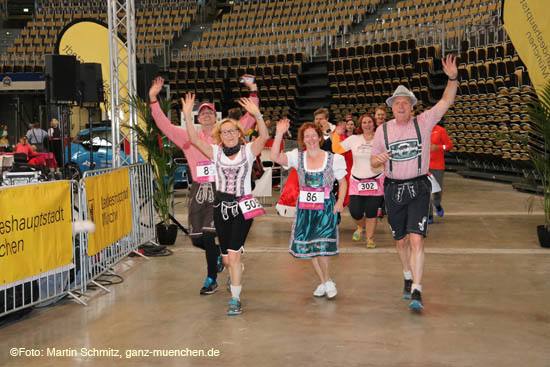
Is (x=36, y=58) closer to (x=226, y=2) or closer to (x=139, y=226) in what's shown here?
(x=226, y=2)

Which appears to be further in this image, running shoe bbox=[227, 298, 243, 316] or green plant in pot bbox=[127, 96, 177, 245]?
green plant in pot bbox=[127, 96, 177, 245]

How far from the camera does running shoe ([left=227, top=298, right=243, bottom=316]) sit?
16.6 ft

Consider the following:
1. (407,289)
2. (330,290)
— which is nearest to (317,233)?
(330,290)

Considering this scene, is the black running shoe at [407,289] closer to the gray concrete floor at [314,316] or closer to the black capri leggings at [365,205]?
the gray concrete floor at [314,316]

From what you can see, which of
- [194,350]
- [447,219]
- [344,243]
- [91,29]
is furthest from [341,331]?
[91,29]

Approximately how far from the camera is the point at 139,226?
777 centimetres

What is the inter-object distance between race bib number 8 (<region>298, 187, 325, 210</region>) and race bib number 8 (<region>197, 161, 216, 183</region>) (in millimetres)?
873

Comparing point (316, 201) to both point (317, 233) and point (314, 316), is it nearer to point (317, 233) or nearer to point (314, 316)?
point (317, 233)

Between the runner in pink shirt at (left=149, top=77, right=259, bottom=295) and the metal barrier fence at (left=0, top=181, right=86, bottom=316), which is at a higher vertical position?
the runner in pink shirt at (left=149, top=77, right=259, bottom=295)

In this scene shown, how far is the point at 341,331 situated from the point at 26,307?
2350 mm

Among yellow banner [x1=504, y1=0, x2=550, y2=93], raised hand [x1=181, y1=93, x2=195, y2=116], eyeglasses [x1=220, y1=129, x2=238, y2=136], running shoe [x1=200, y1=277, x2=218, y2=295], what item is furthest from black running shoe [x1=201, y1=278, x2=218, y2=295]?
yellow banner [x1=504, y1=0, x2=550, y2=93]

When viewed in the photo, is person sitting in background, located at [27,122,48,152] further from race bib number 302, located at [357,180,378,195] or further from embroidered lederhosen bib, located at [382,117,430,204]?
embroidered lederhosen bib, located at [382,117,430,204]

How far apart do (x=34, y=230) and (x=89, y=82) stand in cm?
503

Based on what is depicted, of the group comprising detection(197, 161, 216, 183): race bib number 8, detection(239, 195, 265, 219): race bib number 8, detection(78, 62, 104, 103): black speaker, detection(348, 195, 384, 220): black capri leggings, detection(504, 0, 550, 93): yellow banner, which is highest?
detection(504, 0, 550, 93): yellow banner
